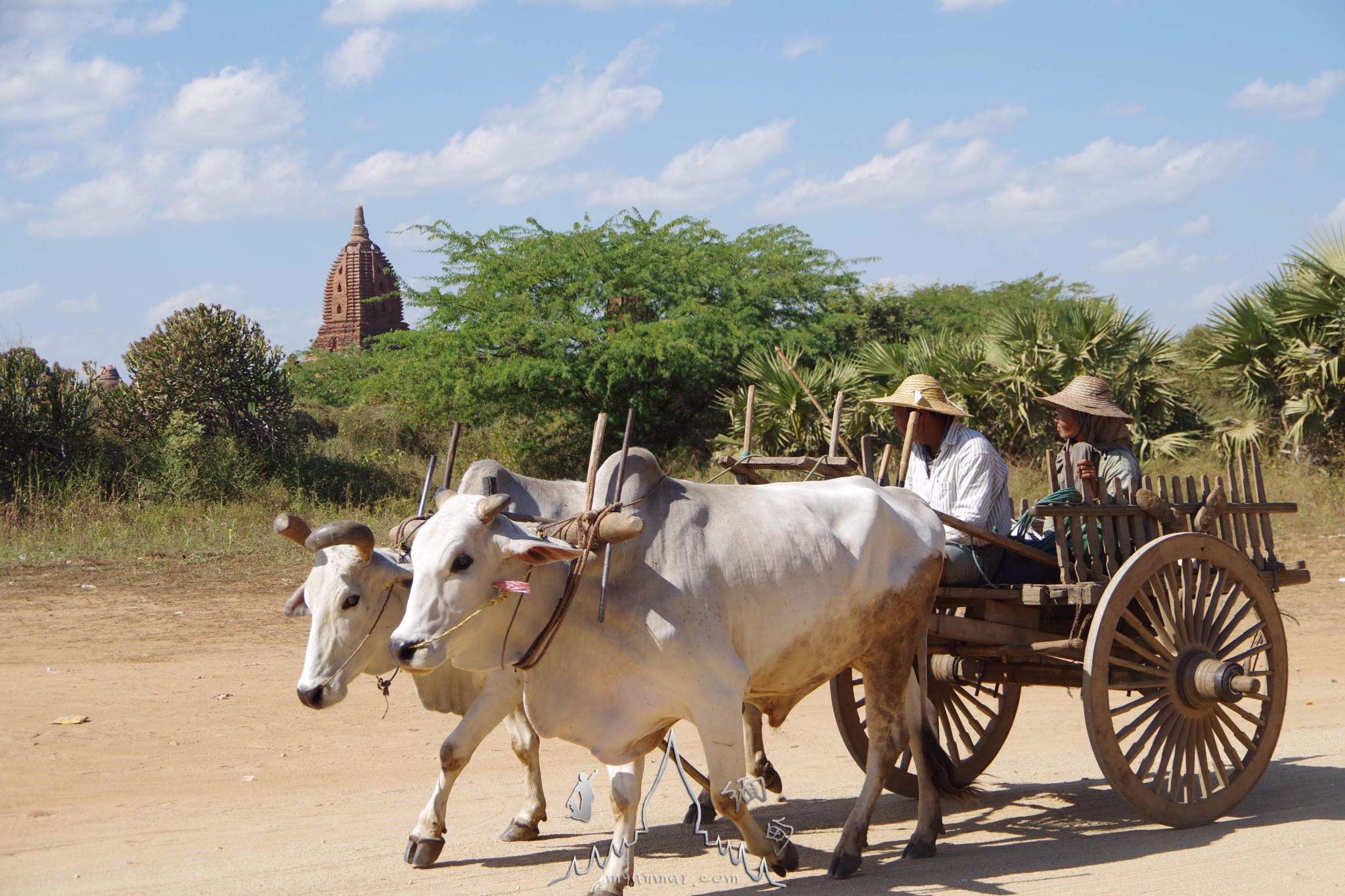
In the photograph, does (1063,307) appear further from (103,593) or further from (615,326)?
Answer: (103,593)

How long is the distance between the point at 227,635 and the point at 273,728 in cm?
302

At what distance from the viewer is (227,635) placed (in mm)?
10328

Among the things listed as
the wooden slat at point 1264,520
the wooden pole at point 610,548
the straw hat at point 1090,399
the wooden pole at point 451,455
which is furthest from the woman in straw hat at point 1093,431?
the wooden pole at point 451,455

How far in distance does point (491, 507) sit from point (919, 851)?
2.36 m

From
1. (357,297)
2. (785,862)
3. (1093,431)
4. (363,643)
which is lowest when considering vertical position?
(785,862)

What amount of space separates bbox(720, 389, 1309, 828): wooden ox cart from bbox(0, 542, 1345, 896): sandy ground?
0.97 feet

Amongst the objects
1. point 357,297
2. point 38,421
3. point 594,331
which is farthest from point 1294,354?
point 357,297

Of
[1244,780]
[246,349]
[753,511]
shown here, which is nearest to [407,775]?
[753,511]

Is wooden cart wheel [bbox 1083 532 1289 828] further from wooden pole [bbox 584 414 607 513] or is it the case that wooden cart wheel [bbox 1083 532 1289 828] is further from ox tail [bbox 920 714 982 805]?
wooden pole [bbox 584 414 607 513]

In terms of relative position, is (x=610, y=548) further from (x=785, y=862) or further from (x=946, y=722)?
(x=946, y=722)

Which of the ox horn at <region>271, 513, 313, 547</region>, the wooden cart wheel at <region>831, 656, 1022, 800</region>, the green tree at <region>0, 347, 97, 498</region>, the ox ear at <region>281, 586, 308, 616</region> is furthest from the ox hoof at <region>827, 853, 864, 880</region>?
the green tree at <region>0, 347, 97, 498</region>

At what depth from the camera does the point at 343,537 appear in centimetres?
470

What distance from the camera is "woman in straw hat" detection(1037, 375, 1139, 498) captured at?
6062mm

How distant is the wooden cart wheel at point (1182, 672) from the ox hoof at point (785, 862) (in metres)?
1.32
